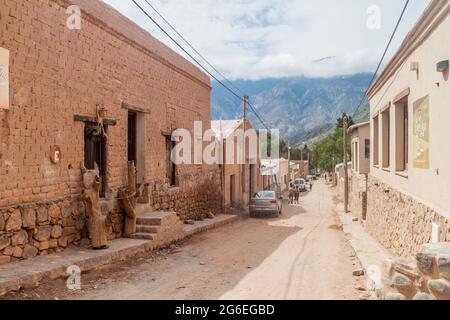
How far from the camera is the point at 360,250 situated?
36.8ft

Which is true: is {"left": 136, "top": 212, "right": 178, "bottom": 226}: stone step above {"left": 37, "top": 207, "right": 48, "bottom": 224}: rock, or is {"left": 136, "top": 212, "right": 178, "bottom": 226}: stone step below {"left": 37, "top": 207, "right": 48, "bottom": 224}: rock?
below

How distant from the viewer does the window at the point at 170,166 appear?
14867mm

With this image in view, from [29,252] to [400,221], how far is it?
25.2ft

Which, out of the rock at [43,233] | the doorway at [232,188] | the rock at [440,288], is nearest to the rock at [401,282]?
the rock at [440,288]

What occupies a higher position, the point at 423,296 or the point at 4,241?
the point at 4,241

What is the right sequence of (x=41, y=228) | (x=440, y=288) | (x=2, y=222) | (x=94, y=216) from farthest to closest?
(x=94, y=216) → (x=41, y=228) → (x=2, y=222) → (x=440, y=288)

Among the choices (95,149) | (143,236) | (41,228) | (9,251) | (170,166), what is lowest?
(143,236)

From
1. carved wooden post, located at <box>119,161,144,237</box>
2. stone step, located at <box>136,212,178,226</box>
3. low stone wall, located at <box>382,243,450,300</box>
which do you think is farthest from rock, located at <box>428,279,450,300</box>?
stone step, located at <box>136,212,178,226</box>

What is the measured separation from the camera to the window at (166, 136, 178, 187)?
14867 mm

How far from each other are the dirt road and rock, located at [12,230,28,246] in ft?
3.25

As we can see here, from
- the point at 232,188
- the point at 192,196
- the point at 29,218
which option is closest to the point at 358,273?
the point at 29,218

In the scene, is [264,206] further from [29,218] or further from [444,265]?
[444,265]

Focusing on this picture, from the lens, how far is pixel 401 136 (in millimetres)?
10602

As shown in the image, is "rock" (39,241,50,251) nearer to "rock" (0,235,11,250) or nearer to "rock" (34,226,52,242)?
"rock" (34,226,52,242)
